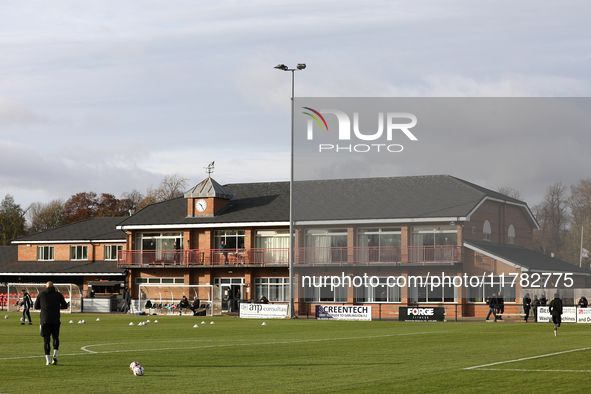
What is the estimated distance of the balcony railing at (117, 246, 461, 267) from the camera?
1871 inches

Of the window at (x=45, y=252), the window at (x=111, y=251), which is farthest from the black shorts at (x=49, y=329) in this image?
the window at (x=45, y=252)

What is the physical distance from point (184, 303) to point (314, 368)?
113 ft

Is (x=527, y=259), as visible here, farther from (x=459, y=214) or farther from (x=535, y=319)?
(x=535, y=319)

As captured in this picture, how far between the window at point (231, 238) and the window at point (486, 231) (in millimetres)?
17437

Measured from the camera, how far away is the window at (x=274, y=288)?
52.8 metres

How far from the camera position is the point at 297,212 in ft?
178

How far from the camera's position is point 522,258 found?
47.4 meters

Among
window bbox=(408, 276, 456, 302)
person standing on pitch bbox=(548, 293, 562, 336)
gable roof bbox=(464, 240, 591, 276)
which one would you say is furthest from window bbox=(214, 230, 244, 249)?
person standing on pitch bbox=(548, 293, 562, 336)

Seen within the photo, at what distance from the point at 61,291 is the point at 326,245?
19576 mm

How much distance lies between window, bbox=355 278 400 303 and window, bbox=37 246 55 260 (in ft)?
95.2

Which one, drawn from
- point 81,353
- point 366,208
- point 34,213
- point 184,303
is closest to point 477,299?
point 366,208

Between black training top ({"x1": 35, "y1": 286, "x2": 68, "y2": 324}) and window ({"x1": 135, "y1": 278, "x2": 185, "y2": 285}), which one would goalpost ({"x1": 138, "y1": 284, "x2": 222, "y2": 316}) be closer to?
window ({"x1": 135, "y1": 278, "x2": 185, "y2": 285})

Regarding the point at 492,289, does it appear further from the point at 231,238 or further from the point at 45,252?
the point at 45,252

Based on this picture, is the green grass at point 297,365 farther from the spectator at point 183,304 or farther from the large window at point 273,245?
the large window at point 273,245
